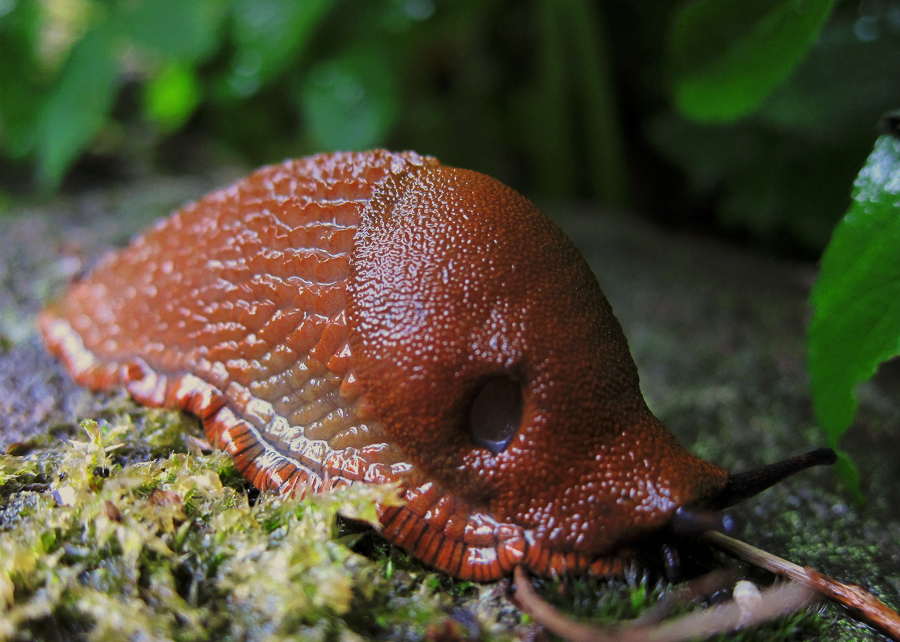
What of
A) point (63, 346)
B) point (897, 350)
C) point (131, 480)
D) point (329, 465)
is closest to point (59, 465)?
point (131, 480)

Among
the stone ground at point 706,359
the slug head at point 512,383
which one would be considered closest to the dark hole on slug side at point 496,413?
the slug head at point 512,383

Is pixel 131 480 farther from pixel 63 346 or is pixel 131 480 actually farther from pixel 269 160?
pixel 269 160

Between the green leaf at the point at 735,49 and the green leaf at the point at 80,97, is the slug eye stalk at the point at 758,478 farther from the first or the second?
the green leaf at the point at 80,97

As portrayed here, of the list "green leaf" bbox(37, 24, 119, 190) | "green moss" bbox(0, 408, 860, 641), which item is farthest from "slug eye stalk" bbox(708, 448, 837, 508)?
"green leaf" bbox(37, 24, 119, 190)

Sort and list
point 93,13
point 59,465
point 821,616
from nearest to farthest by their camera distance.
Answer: point 821,616
point 59,465
point 93,13

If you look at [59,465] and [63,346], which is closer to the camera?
[59,465]

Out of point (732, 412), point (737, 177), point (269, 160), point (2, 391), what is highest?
point (737, 177)

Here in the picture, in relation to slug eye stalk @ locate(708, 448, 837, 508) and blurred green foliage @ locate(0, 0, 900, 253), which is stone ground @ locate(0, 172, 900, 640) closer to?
slug eye stalk @ locate(708, 448, 837, 508)
